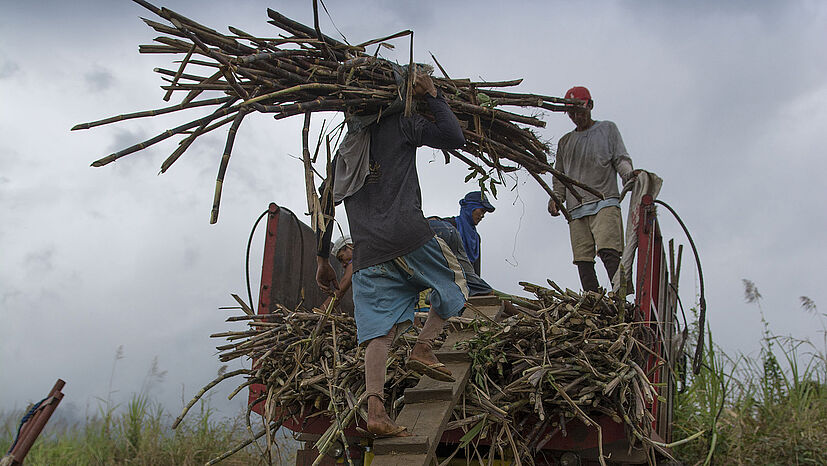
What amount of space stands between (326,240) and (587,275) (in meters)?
2.36

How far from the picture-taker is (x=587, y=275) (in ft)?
16.9

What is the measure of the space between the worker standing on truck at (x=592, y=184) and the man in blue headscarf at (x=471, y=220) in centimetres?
54

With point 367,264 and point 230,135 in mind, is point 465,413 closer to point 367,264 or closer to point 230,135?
point 367,264

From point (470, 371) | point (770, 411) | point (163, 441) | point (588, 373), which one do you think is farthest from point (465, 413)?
point (163, 441)

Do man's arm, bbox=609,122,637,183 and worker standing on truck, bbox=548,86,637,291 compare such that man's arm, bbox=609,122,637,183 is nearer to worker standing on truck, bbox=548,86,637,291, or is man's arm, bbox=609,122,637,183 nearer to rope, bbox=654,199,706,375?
worker standing on truck, bbox=548,86,637,291

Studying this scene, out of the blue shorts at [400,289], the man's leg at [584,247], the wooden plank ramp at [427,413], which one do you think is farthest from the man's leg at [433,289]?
the man's leg at [584,247]

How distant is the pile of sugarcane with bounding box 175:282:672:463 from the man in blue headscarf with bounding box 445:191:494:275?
1.56 metres

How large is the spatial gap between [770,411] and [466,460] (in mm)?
4496

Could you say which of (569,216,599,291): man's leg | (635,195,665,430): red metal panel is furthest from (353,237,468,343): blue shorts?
(569,216,599,291): man's leg

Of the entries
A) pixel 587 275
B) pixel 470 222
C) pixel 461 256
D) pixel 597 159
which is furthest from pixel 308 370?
pixel 597 159

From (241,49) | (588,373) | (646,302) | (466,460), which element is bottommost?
(466,460)

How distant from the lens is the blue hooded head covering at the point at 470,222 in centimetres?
531

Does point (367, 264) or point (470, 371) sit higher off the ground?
point (367, 264)

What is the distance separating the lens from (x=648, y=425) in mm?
3084
